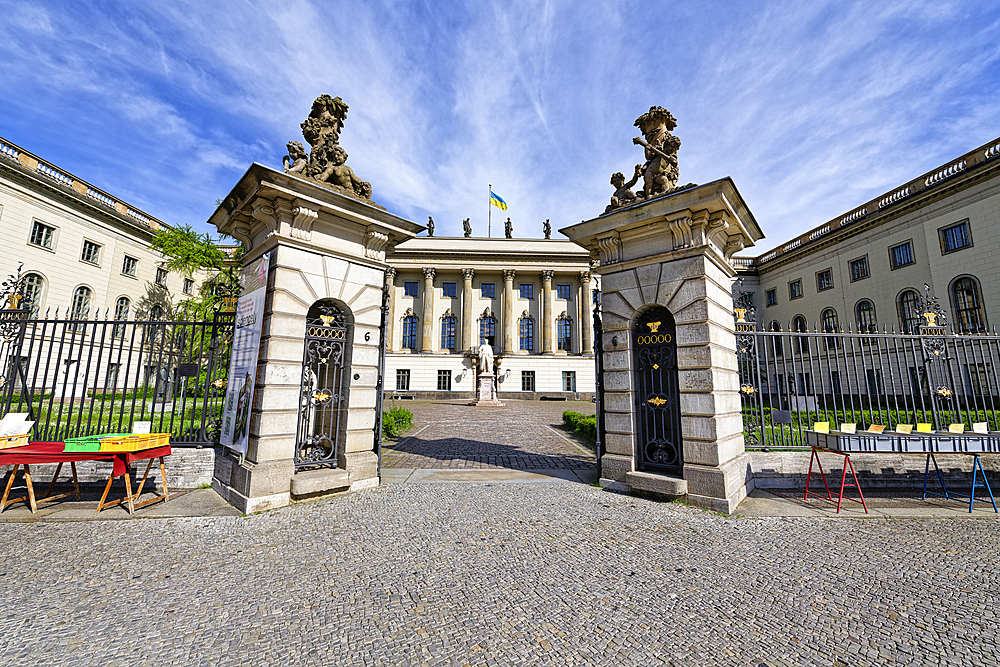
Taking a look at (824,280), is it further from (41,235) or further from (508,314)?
(41,235)

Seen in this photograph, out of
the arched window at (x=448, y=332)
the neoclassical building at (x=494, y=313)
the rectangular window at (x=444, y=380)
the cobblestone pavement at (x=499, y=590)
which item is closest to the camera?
the cobblestone pavement at (x=499, y=590)

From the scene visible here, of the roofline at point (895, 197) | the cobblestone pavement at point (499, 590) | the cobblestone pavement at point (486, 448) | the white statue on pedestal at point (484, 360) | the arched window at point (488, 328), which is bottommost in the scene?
the cobblestone pavement at point (499, 590)

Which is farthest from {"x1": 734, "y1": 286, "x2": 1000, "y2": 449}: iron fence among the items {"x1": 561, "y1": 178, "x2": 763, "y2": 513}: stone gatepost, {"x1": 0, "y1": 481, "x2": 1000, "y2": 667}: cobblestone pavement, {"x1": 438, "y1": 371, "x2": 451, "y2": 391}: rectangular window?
{"x1": 438, "y1": 371, "x2": 451, "y2": 391}: rectangular window

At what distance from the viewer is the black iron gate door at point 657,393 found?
6395 mm

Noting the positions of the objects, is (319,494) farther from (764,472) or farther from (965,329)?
(965,329)

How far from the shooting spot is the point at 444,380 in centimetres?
3984

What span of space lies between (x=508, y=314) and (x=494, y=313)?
5.11ft

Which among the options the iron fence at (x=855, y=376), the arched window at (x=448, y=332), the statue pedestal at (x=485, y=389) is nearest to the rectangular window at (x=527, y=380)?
the arched window at (x=448, y=332)

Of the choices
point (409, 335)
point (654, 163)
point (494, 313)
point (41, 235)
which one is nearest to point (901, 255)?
point (654, 163)

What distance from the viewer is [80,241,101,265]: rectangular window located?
26612 millimetres

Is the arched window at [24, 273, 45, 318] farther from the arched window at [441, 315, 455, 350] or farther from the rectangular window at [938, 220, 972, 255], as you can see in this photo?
the rectangular window at [938, 220, 972, 255]

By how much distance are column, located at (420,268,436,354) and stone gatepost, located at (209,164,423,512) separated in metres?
34.2

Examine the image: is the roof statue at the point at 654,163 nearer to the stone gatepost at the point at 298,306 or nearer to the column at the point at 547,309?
the stone gatepost at the point at 298,306

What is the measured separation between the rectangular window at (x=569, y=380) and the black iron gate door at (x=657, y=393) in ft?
111
